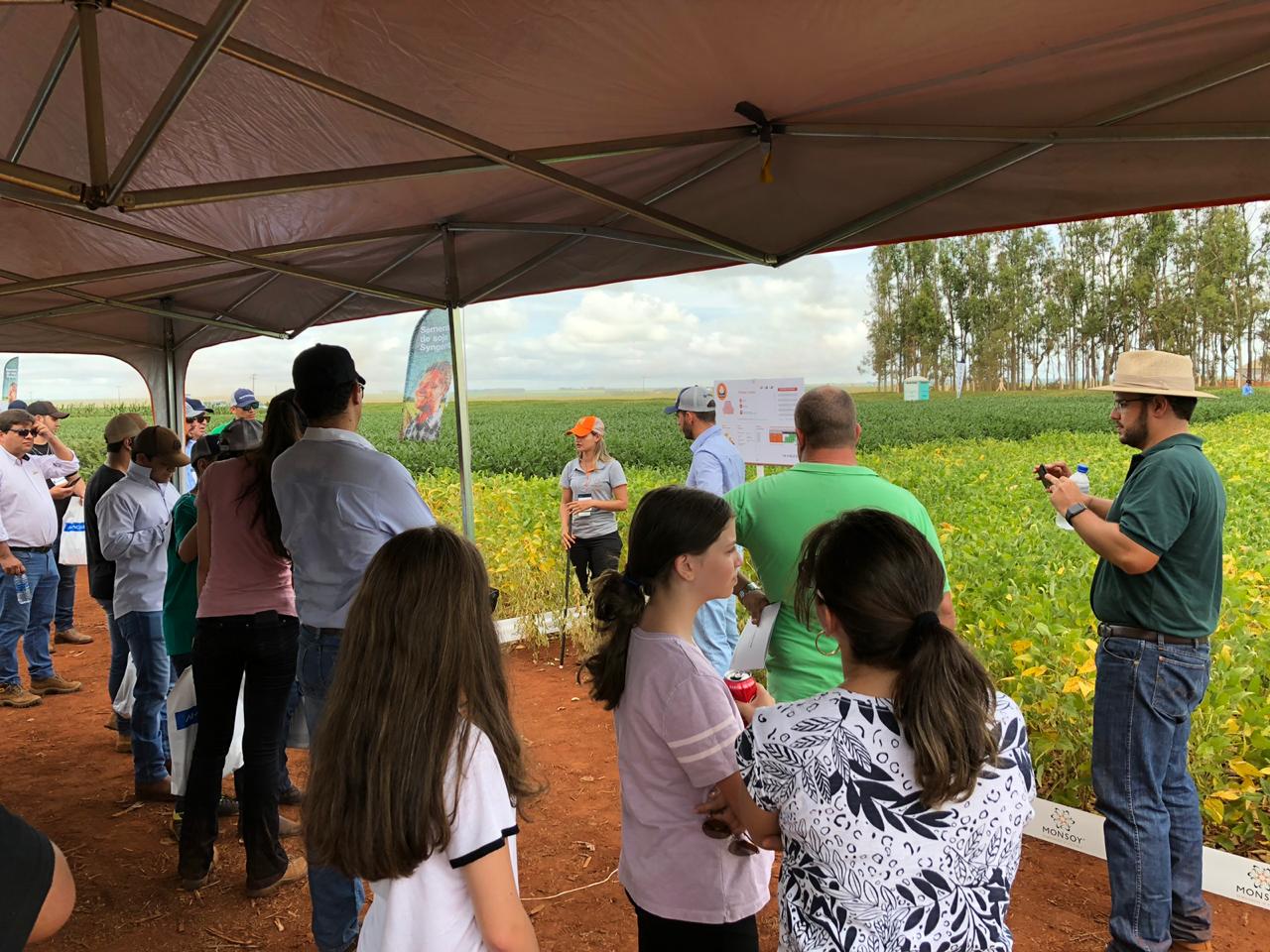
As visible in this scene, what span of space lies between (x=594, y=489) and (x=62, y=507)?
5.27 metres

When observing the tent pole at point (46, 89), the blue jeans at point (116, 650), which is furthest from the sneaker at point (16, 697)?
the tent pole at point (46, 89)

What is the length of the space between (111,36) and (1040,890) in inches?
163

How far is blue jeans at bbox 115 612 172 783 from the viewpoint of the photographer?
159 inches

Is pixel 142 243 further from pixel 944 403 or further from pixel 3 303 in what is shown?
pixel 944 403

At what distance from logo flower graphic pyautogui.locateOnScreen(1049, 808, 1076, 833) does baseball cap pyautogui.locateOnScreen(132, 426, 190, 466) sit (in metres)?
4.17

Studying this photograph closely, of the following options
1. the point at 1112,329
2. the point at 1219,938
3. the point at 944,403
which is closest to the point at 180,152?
the point at 1219,938

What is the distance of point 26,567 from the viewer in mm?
5711

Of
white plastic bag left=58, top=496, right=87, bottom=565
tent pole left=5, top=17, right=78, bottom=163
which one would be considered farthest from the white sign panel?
white plastic bag left=58, top=496, right=87, bottom=565

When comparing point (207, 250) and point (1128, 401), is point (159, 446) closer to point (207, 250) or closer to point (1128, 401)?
point (207, 250)

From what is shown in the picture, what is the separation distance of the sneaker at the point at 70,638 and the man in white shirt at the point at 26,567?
1.50 m

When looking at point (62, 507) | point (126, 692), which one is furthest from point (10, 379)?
point (126, 692)

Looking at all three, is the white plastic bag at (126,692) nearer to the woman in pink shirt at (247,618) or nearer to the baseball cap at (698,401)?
the woman in pink shirt at (247,618)

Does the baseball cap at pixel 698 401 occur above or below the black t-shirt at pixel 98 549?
above

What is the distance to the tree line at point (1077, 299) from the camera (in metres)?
9.16
